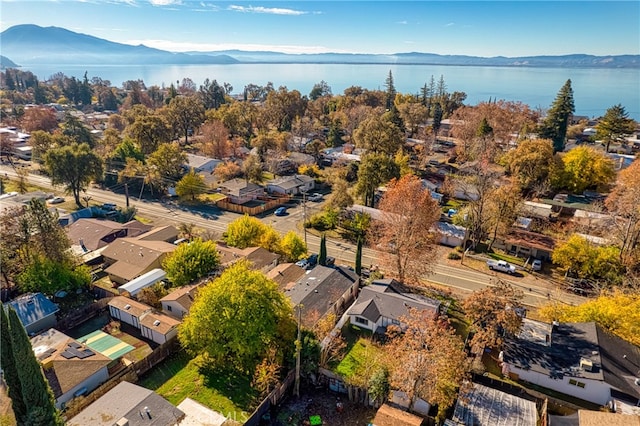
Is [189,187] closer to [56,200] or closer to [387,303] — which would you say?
[56,200]

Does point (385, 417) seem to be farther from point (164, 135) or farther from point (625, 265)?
point (164, 135)

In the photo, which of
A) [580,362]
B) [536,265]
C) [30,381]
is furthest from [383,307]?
[30,381]

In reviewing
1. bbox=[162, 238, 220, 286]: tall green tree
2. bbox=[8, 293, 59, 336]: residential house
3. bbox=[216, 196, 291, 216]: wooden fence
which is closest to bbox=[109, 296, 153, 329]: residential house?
bbox=[162, 238, 220, 286]: tall green tree

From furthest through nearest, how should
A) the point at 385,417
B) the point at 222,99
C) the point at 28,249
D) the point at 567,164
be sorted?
the point at 222,99
the point at 567,164
the point at 28,249
the point at 385,417

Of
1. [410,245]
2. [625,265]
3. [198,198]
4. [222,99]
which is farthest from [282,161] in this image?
[222,99]

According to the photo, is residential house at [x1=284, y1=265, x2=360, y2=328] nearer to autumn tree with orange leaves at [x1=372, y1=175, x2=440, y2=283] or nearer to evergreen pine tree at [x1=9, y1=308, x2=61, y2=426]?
autumn tree with orange leaves at [x1=372, y1=175, x2=440, y2=283]

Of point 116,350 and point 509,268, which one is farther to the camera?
point 509,268

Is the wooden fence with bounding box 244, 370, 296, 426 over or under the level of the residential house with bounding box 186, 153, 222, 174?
under

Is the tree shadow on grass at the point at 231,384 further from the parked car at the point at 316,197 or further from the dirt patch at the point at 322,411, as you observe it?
the parked car at the point at 316,197
